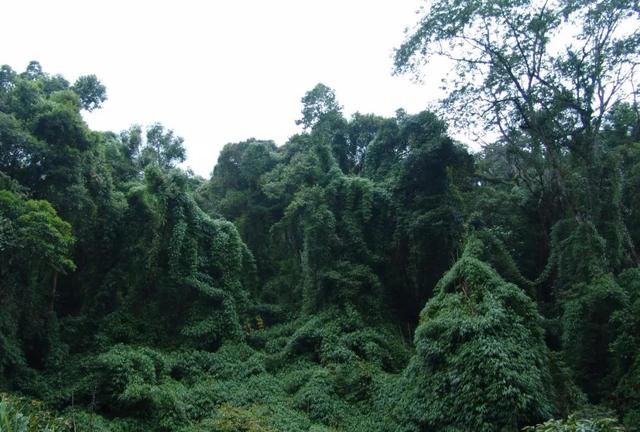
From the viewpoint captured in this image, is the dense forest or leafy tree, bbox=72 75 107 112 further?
leafy tree, bbox=72 75 107 112

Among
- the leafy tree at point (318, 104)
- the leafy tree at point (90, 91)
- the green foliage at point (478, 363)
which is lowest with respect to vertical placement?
the green foliage at point (478, 363)

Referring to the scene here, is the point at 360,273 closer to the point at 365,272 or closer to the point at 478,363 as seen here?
the point at 365,272

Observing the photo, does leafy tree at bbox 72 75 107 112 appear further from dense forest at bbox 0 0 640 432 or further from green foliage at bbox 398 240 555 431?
green foliage at bbox 398 240 555 431

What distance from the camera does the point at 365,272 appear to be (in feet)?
47.4

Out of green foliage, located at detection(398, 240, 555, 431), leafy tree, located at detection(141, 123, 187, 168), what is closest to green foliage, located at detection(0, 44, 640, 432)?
green foliage, located at detection(398, 240, 555, 431)

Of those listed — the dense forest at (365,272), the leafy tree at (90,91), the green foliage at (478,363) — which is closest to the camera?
the green foliage at (478,363)

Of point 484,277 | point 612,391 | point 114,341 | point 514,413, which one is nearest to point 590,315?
point 612,391

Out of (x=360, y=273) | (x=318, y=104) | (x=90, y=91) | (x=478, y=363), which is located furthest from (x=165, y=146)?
(x=478, y=363)

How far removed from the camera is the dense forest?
898 cm

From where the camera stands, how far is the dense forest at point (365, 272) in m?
8.98

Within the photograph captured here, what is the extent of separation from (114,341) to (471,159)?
11.6m

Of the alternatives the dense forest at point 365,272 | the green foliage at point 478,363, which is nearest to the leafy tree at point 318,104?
the dense forest at point 365,272

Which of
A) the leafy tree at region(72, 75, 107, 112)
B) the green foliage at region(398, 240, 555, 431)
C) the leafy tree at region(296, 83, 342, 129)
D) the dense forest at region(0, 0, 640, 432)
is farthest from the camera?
the leafy tree at region(296, 83, 342, 129)

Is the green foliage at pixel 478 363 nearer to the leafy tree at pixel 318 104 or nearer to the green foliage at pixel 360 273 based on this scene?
the green foliage at pixel 360 273
